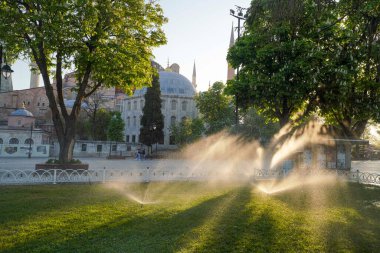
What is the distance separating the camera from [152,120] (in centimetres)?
4606

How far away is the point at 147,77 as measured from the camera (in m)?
16.2

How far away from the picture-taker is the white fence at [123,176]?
42.2 feet

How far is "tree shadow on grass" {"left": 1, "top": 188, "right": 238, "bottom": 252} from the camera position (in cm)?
554

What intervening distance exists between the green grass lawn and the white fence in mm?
1209

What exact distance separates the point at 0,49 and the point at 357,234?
1435 cm

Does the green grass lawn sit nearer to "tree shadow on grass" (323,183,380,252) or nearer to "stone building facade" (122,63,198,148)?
"tree shadow on grass" (323,183,380,252)

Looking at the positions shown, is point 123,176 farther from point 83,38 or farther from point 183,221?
point 183,221

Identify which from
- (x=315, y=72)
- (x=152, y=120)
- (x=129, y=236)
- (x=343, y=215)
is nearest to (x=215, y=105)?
(x=152, y=120)

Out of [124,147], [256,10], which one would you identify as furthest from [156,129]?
[256,10]

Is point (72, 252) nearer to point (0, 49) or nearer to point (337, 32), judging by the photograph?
point (0, 49)

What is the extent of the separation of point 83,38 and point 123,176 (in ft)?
21.9

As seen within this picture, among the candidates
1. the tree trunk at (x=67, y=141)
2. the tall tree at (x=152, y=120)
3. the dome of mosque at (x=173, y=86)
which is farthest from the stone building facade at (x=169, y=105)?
the tree trunk at (x=67, y=141)

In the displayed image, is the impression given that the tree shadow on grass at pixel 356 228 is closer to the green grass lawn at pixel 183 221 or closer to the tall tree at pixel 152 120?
the green grass lawn at pixel 183 221

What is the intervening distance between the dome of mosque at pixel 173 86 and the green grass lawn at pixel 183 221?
53294 millimetres
